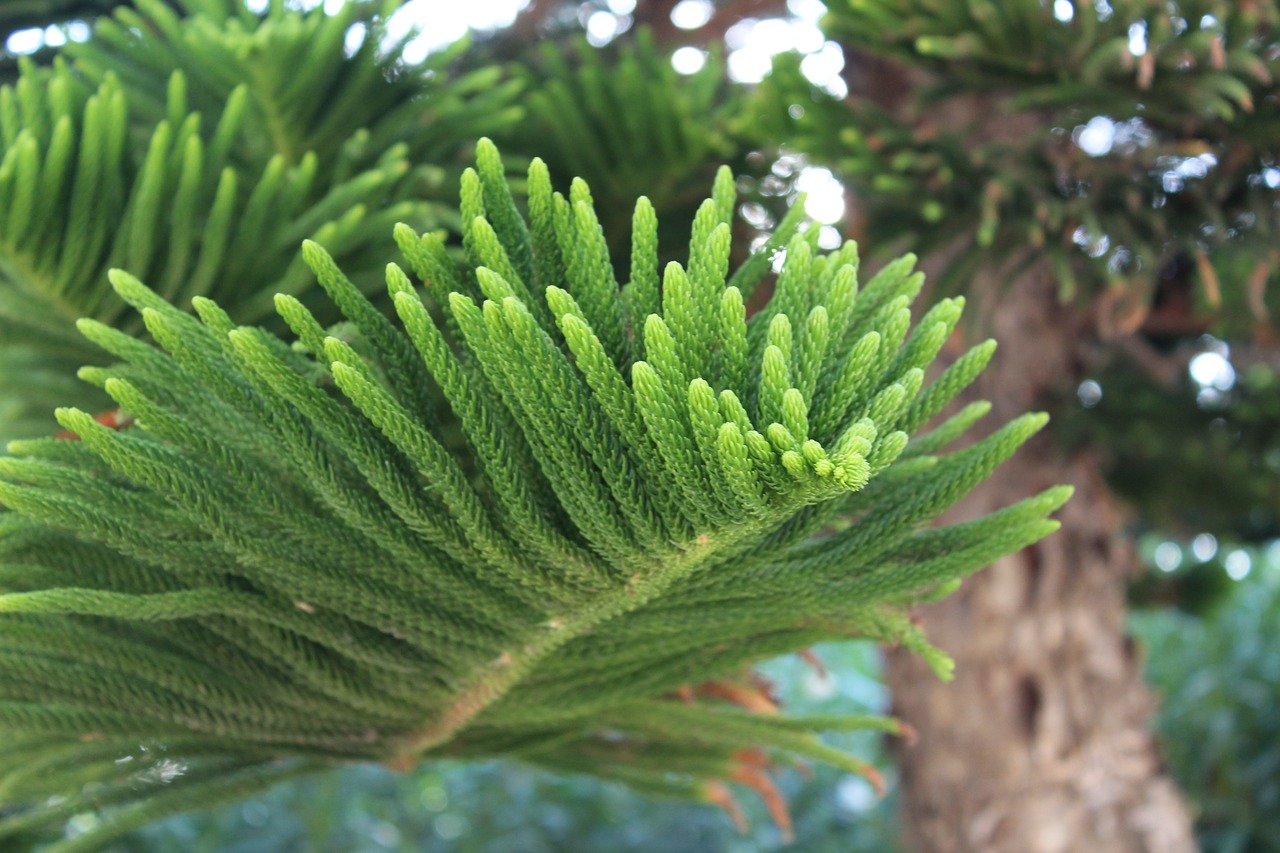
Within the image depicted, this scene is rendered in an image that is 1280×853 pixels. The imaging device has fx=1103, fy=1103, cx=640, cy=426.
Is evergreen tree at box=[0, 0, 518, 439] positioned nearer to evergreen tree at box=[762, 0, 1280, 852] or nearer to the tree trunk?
evergreen tree at box=[762, 0, 1280, 852]

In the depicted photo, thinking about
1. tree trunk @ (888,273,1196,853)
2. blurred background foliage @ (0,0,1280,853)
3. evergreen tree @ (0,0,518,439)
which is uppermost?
evergreen tree @ (0,0,518,439)

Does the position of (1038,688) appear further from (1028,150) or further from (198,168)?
(198,168)

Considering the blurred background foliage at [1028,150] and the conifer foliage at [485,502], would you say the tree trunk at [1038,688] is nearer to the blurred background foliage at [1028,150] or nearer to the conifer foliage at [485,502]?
the blurred background foliage at [1028,150]

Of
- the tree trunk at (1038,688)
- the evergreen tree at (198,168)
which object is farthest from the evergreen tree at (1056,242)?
the evergreen tree at (198,168)

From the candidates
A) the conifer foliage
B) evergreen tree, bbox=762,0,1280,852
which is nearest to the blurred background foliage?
evergreen tree, bbox=762,0,1280,852

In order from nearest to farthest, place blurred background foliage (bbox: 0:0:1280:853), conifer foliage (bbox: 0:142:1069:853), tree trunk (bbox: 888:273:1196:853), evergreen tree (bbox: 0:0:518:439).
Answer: conifer foliage (bbox: 0:142:1069:853)
evergreen tree (bbox: 0:0:518:439)
blurred background foliage (bbox: 0:0:1280:853)
tree trunk (bbox: 888:273:1196:853)
